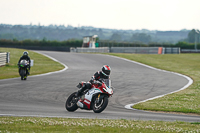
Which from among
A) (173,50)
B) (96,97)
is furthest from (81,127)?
(173,50)

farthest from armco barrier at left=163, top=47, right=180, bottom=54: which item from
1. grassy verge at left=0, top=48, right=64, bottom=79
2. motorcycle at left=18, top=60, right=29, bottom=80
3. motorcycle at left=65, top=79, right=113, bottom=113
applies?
motorcycle at left=65, top=79, right=113, bottom=113

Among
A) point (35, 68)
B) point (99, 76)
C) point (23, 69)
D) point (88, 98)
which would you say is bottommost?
point (35, 68)

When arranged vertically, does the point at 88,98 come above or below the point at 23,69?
below

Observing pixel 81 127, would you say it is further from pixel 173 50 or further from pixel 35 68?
pixel 173 50

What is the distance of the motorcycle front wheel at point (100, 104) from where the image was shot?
12.2 metres

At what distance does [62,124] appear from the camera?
9164 mm

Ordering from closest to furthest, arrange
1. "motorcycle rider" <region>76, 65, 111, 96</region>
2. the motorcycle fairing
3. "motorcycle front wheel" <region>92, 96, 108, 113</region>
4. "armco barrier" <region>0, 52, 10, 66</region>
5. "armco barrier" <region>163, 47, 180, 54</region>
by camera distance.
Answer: "motorcycle front wheel" <region>92, 96, 108, 113</region>
the motorcycle fairing
"motorcycle rider" <region>76, 65, 111, 96</region>
"armco barrier" <region>0, 52, 10, 66</region>
"armco barrier" <region>163, 47, 180, 54</region>

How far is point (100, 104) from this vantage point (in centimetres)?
1237

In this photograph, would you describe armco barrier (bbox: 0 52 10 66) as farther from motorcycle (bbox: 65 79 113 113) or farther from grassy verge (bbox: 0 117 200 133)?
grassy verge (bbox: 0 117 200 133)

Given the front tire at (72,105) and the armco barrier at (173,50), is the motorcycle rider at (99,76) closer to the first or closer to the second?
the front tire at (72,105)

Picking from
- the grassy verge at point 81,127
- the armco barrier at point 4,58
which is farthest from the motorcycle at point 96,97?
the armco barrier at point 4,58

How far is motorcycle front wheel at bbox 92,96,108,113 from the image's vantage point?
12195mm

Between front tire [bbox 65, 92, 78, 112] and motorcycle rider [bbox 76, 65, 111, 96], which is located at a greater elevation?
motorcycle rider [bbox 76, 65, 111, 96]

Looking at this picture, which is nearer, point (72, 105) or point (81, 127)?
point (81, 127)
